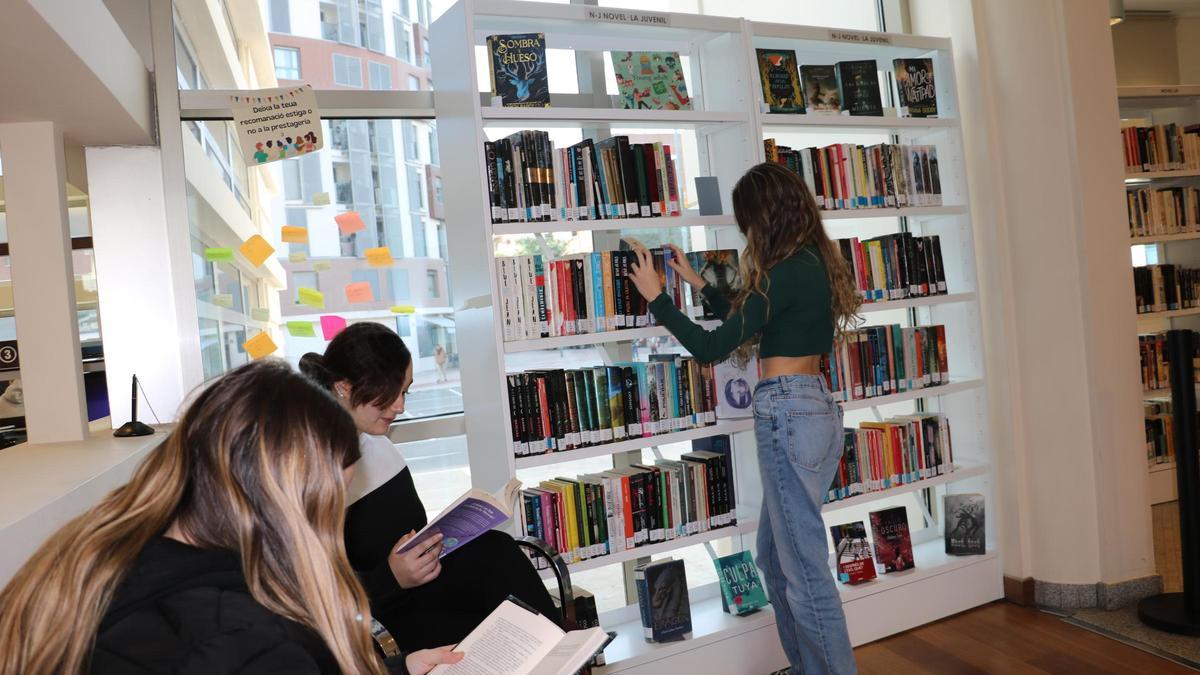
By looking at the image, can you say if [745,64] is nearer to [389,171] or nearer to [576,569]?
[389,171]

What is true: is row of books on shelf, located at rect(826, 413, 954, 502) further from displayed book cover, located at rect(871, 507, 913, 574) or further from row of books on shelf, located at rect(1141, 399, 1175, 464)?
row of books on shelf, located at rect(1141, 399, 1175, 464)

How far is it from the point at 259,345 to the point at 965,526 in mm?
2786

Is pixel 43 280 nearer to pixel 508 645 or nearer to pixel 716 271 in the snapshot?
pixel 508 645

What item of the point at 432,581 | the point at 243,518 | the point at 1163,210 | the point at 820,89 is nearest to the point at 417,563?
the point at 432,581

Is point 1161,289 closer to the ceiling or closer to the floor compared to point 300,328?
closer to the floor

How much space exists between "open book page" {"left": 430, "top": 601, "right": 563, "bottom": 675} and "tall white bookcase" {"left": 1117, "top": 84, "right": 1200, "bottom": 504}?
4.71 m

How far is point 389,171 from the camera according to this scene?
10.1 ft

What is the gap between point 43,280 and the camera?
7.86 feet

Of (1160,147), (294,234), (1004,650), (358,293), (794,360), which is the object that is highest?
(1160,147)

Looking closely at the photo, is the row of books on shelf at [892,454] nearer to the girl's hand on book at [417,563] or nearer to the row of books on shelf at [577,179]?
the row of books on shelf at [577,179]

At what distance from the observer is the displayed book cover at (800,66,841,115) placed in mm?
3277

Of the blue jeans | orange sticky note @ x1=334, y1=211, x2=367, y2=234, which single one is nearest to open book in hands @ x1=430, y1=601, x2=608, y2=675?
the blue jeans

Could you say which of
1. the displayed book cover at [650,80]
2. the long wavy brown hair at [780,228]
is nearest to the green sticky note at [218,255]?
the displayed book cover at [650,80]

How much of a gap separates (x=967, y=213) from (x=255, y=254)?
8.91ft
